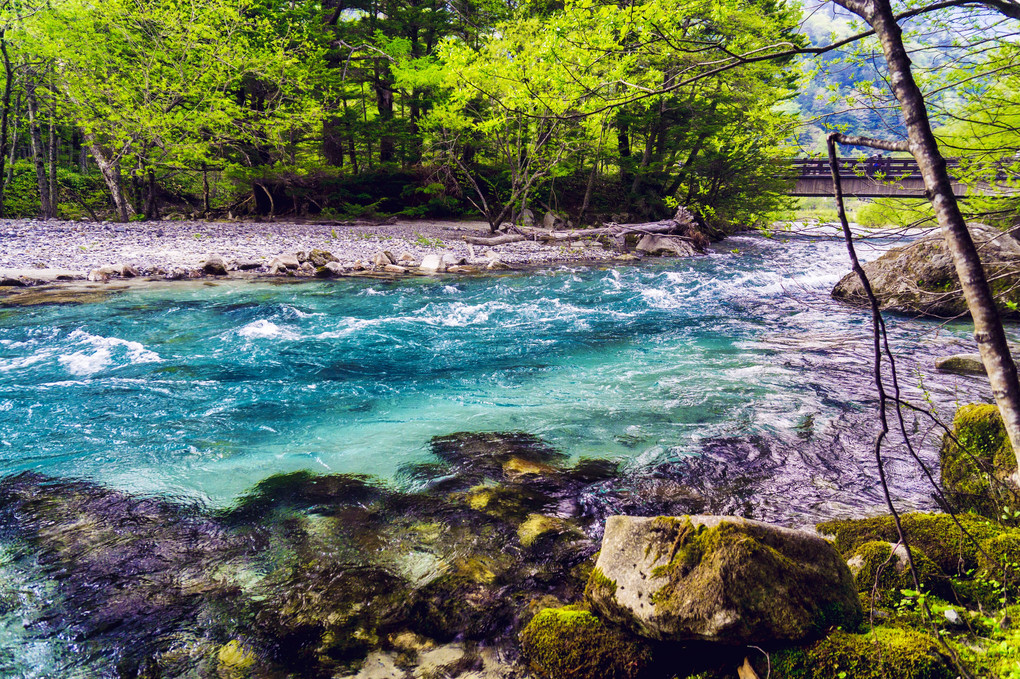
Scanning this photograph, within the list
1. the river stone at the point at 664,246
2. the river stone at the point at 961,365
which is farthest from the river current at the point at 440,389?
the river stone at the point at 664,246

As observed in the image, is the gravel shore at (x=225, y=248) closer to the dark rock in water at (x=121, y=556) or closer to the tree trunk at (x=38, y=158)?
the tree trunk at (x=38, y=158)

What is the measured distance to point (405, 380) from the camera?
751cm

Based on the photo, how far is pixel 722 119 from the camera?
70.5 feet

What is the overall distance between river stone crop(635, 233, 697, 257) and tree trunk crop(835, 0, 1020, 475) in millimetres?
18539

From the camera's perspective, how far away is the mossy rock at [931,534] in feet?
10.2

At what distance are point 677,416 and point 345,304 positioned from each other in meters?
7.61

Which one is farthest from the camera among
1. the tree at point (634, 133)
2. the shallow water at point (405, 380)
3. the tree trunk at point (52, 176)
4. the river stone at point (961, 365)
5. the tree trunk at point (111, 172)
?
the tree trunk at point (52, 176)

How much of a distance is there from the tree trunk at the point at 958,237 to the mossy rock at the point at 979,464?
216cm

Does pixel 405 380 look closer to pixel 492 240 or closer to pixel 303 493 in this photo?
pixel 303 493

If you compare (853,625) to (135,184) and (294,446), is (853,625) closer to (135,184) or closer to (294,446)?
(294,446)

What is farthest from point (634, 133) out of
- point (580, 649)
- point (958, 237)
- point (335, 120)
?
point (580, 649)

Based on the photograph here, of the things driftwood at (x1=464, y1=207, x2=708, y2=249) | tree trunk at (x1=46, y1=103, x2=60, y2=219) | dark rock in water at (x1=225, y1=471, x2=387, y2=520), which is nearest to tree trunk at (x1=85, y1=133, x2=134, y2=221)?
tree trunk at (x1=46, y1=103, x2=60, y2=219)

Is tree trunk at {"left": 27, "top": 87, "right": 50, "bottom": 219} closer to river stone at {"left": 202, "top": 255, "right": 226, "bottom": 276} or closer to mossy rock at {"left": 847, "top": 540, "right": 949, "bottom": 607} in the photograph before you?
river stone at {"left": 202, "top": 255, "right": 226, "bottom": 276}

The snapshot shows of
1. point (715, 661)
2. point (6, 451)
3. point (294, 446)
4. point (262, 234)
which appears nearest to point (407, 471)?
point (294, 446)
